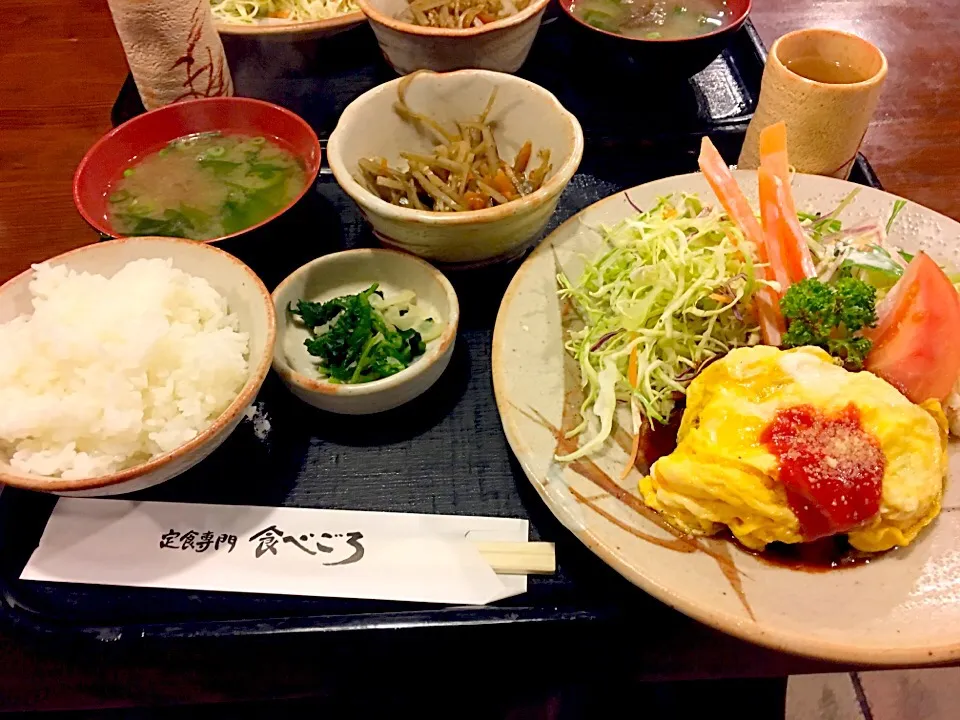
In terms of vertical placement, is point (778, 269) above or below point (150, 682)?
above

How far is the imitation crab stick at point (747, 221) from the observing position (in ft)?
5.17

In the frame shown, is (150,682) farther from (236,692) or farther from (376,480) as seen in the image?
(376,480)

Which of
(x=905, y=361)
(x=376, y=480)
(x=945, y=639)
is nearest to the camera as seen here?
(x=945, y=639)

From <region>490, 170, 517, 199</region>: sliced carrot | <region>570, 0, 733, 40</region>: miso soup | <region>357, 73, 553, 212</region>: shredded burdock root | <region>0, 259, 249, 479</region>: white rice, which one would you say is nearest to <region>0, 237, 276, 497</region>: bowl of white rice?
<region>0, 259, 249, 479</region>: white rice

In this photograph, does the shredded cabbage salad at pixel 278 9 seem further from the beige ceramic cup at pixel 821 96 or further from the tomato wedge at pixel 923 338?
the tomato wedge at pixel 923 338

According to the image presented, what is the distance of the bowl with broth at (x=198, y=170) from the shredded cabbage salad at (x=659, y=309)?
32.2 inches

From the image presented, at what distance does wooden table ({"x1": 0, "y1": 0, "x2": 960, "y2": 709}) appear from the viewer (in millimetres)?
1331

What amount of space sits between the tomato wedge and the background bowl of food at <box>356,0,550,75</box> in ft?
4.38

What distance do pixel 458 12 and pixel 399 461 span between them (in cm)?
157

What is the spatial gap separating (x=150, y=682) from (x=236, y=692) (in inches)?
6.5

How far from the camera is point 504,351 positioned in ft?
5.00

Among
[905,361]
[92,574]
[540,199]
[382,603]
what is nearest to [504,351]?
[540,199]

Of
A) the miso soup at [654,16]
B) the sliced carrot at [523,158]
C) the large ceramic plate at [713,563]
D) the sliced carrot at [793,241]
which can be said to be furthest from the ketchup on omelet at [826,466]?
the miso soup at [654,16]

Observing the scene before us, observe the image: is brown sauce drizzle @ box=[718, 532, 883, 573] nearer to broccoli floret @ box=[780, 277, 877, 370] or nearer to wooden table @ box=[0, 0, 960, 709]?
wooden table @ box=[0, 0, 960, 709]
